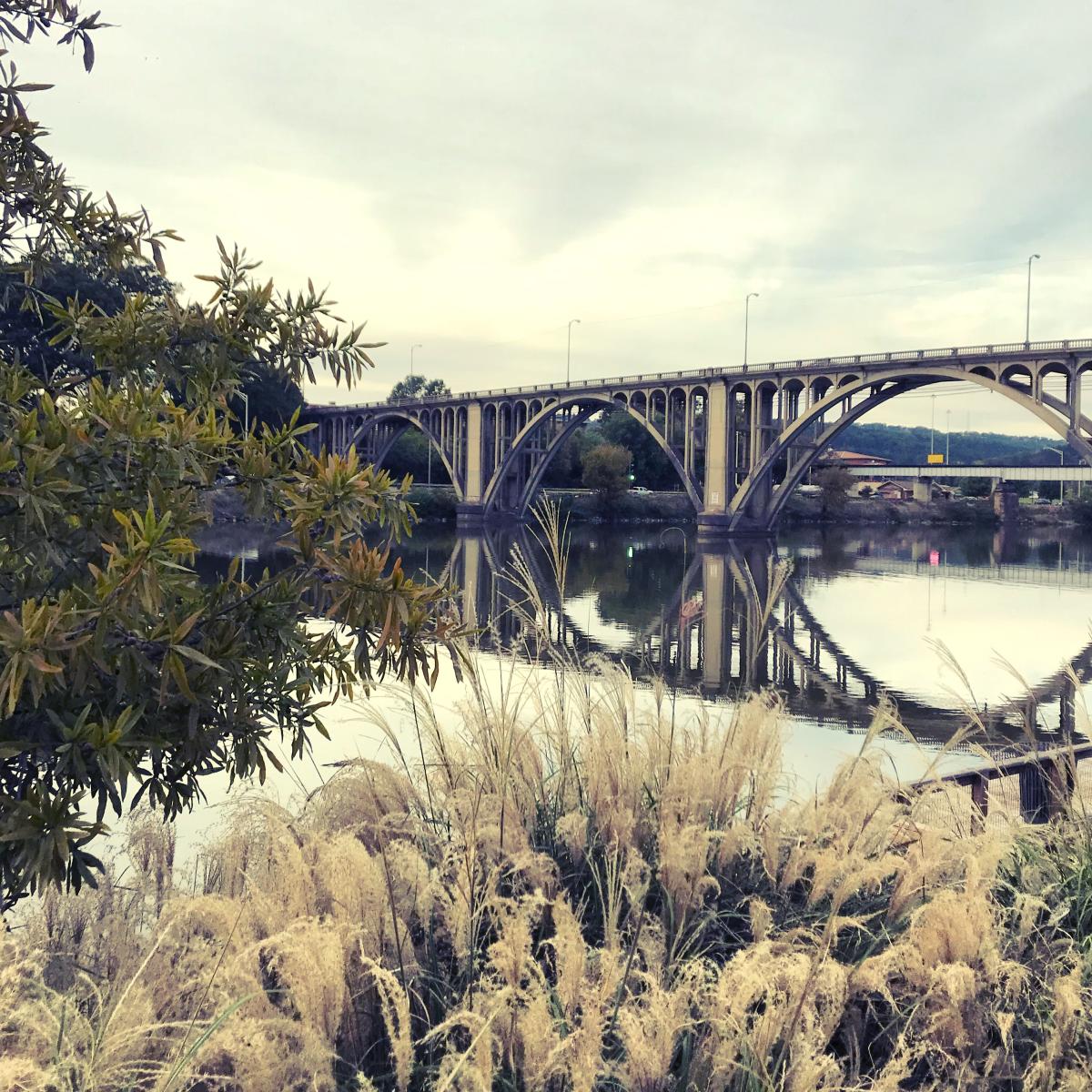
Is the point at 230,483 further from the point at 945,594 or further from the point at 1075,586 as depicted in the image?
the point at 1075,586

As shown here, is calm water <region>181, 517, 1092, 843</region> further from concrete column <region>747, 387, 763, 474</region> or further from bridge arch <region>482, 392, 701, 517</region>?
bridge arch <region>482, 392, 701, 517</region>

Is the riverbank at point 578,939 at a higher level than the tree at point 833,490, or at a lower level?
lower

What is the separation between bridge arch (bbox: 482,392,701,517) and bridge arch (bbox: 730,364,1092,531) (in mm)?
6024

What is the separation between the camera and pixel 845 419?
1708 inches

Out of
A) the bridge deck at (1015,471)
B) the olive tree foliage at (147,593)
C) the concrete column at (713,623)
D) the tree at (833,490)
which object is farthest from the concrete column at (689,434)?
the olive tree foliage at (147,593)

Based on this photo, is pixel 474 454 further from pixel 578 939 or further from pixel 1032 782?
pixel 578 939

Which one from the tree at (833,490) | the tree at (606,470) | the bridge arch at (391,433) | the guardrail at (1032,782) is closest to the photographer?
the guardrail at (1032,782)

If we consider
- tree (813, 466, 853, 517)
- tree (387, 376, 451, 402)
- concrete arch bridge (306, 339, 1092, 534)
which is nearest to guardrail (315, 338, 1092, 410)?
concrete arch bridge (306, 339, 1092, 534)

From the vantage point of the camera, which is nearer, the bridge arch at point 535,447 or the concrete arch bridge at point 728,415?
the concrete arch bridge at point 728,415

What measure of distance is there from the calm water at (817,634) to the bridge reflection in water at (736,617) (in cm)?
6

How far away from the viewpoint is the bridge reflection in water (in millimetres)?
8016

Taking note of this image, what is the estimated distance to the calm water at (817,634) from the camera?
6934 mm

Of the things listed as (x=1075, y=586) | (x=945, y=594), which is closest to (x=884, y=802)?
(x=945, y=594)

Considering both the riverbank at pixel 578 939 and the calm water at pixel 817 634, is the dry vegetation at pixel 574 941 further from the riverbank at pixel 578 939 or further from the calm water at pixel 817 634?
the calm water at pixel 817 634
